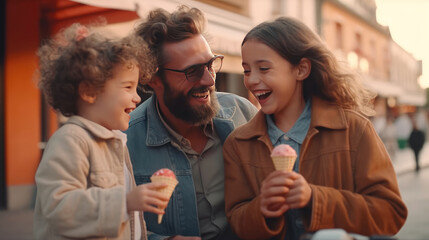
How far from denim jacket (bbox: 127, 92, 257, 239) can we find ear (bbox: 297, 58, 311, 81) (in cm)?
64

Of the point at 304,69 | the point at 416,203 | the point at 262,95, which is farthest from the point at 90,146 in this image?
the point at 416,203

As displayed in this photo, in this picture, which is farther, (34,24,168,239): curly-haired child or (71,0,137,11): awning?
(71,0,137,11): awning

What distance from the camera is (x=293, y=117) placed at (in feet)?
7.99

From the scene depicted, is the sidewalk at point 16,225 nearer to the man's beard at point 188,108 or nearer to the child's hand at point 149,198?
the man's beard at point 188,108

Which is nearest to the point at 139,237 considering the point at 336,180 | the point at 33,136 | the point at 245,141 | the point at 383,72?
the point at 245,141

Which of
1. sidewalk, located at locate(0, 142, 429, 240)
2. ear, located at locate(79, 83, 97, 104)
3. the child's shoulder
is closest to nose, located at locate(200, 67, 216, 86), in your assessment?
ear, located at locate(79, 83, 97, 104)

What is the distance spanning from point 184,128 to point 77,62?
0.98m

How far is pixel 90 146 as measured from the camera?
2.05 meters

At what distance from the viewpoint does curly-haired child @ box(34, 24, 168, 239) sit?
1.88m

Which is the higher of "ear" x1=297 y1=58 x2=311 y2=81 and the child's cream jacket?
"ear" x1=297 y1=58 x2=311 y2=81

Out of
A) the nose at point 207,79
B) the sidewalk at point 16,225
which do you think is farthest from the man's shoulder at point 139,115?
the sidewalk at point 16,225

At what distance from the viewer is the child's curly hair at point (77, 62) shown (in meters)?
2.10

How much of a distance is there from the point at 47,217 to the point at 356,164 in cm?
132

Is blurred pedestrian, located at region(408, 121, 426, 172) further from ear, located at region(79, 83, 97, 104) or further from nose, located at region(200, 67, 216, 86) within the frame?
ear, located at region(79, 83, 97, 104)
